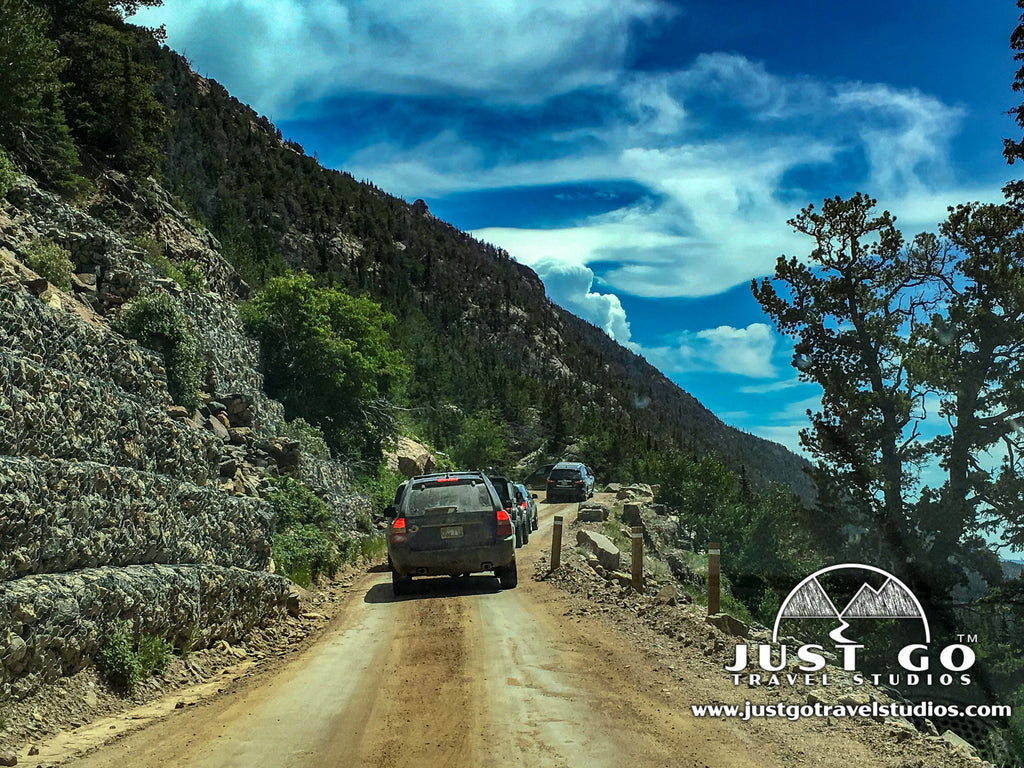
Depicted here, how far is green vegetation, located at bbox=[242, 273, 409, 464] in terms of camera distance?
3111cm

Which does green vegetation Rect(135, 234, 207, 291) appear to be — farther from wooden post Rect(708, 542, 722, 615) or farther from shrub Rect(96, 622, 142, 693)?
wooden post Rect(708, 542, 722, 615)

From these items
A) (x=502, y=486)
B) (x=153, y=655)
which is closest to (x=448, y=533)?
(x=153, y=655)

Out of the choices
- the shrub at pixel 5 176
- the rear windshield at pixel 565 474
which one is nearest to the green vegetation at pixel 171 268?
the shrub at pixel 5 176

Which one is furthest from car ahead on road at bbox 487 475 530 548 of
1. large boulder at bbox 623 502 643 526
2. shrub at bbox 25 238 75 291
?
large boulder at bbox 623 502 643 526

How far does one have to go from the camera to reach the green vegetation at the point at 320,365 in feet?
102

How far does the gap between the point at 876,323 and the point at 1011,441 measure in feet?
18.6

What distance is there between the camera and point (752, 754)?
18.0ft

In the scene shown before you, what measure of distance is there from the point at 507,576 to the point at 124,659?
7.72m

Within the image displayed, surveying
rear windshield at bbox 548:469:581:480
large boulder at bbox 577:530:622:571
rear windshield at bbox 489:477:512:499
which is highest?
rear windshield at bbox 548:469:581:480

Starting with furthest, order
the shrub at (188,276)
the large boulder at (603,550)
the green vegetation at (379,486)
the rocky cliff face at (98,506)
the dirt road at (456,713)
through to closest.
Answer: the green vegetation at (379,486)
the shrub at (188,276)
the large boulder at (603,550)
the rocky cliff face at (98,506)
the dirt road at (456,713)

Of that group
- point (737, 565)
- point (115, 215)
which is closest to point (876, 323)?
point (737, 565)

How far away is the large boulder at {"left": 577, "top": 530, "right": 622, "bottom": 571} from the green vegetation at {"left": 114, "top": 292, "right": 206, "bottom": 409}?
10.0 m

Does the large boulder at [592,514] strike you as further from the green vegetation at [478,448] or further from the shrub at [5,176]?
the green vegetation at [478,448]

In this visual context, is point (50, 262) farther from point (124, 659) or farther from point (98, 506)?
point (124, 659)
